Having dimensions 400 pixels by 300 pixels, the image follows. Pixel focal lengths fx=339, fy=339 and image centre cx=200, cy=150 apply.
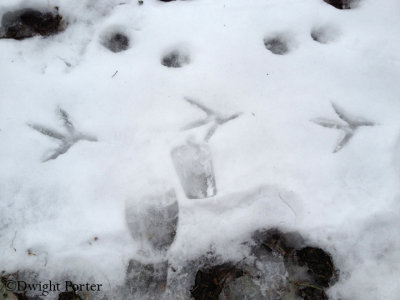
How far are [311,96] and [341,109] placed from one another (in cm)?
17

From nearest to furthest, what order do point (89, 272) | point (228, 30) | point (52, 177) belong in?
1. point (89, 272)
2. point (52, 177)
3. point (228, 30)

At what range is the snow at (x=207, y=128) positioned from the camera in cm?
158

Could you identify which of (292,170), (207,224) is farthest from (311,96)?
(207,224)

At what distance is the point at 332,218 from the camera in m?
1.59

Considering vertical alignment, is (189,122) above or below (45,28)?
below

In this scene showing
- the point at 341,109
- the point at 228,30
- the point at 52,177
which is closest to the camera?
the point at 52,177

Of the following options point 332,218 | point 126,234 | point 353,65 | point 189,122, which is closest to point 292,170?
point 332,218

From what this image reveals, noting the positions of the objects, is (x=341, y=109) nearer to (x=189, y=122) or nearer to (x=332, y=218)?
→ (x=332, y=218)

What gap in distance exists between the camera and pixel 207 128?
1729 mm

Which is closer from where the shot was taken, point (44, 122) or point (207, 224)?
point (207, 224)

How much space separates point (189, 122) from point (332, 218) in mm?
832

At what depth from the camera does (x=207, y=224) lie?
158 centimetres

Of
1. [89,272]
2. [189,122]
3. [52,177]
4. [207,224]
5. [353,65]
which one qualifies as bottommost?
[89,272]

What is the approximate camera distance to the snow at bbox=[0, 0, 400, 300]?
1.58 meters
